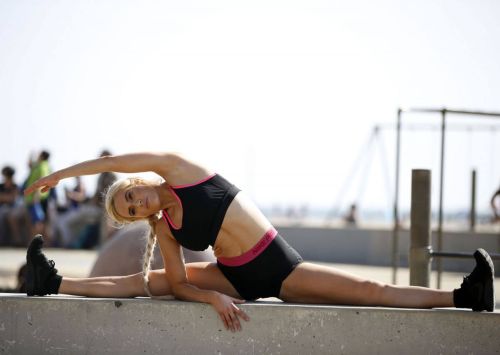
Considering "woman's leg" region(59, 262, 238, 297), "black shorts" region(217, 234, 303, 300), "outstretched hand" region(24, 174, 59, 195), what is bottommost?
"woman's leg" region(59, 262, 238, 297)

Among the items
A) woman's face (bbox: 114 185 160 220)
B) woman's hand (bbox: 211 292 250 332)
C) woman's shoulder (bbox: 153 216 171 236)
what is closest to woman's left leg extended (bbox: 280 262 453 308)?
woman's hand (bbox: 211 292 250 332)

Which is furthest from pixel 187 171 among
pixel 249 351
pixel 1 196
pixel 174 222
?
pixel 1 196

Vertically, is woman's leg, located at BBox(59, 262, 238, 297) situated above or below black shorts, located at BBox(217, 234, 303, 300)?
below

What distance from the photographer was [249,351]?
475 centimetres

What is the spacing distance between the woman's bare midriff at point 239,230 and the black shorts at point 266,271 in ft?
0.30

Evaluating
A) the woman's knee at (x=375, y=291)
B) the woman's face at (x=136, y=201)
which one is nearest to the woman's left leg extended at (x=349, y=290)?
the woman's knee at (x=375, y=291)

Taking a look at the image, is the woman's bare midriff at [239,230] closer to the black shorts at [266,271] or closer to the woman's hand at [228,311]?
the black shorts at [266,271]

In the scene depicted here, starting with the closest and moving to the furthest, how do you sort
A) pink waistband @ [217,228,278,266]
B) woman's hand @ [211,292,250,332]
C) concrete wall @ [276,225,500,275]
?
woman's hand @ [211,292,250,332] → pink waistband @ [217,228,278,266] → concrete wall @ [276,225,500,275]

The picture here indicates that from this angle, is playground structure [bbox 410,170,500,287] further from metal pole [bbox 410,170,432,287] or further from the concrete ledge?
the concrete ledge

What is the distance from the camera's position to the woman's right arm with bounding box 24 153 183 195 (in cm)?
475

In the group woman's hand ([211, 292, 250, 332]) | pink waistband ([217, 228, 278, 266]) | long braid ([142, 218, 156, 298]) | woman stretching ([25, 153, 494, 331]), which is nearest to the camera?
woman's hand ([211, 292, 250, 332])

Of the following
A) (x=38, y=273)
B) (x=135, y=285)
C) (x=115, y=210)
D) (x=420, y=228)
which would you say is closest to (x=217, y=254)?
(x=135, y=285)

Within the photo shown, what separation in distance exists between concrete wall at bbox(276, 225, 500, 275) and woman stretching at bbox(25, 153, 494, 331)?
9.83 metres

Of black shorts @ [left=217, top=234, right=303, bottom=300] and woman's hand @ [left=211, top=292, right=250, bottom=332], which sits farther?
black shorts @ [left=217, top=234, right=303, bottom=300]
